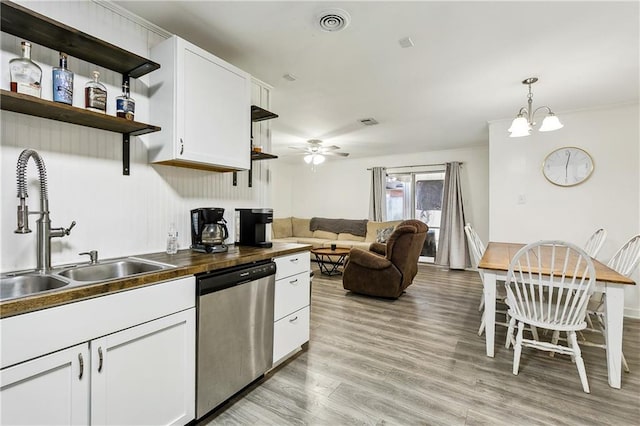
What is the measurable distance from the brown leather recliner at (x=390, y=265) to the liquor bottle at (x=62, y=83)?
3235 millimetres

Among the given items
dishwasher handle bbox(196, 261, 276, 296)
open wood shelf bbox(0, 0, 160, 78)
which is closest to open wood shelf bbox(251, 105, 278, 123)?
open wood shelf bbox(0, 0, 160, 78)

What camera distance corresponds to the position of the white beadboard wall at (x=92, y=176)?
141 centimetres

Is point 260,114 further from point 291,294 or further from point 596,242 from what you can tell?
point 596,242

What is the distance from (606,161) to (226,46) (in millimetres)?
4242

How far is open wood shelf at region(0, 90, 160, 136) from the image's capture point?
1254 mm

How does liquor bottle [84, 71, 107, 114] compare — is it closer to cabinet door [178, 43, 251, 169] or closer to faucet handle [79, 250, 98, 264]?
cabinet door [178, 43, 251, 169]

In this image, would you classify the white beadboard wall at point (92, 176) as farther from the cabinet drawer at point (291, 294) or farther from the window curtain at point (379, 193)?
the window curtain at point (379, 193)

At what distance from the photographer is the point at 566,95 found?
10.2ft

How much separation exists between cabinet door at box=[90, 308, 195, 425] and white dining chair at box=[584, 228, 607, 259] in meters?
3.79

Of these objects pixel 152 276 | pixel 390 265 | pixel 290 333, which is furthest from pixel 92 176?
pixel 390 265

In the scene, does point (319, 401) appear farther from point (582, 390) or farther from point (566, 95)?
point (566, 95)

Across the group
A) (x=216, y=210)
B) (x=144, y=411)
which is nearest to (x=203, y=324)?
(x=144, y=411)

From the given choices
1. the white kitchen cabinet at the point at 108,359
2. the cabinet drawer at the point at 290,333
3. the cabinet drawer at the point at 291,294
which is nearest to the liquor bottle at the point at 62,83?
the white kitchen cabinet at the point at 108,359

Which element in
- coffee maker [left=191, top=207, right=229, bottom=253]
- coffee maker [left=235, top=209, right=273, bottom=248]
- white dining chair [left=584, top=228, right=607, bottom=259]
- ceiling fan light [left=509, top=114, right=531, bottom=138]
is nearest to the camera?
coffee maker [left=191, top=207, right=229, bottom=253]
